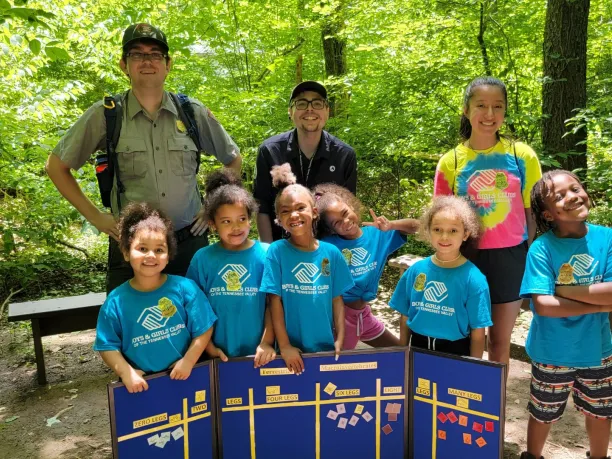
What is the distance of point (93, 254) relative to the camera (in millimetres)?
8586

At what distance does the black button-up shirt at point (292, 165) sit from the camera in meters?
3.34

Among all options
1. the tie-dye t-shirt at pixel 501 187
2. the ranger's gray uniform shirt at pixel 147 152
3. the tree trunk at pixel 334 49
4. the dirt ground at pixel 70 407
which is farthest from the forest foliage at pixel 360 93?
the ranger's gray uniform shirt at pixel 147 152

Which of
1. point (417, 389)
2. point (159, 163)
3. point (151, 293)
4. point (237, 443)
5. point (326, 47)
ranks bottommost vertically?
point (237, 443)

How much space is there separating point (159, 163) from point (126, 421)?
1445mm

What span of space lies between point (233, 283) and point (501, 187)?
1.63 meters

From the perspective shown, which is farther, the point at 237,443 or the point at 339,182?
the point at 339,182

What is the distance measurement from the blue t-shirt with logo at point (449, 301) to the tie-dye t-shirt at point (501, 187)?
297 millimetres

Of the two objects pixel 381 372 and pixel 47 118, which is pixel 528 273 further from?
pixel 47 118

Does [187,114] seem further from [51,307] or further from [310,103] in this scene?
[51,307]

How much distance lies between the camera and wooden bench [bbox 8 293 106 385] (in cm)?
439

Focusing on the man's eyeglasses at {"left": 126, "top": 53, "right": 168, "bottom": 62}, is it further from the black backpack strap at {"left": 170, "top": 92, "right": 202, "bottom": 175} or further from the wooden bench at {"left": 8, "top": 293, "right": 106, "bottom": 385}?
the wooden bench at {"left": 8, "top": 293, "right": 106, "bottom": 385}

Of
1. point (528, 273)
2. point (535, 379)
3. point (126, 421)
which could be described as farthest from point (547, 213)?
point (126, 421)

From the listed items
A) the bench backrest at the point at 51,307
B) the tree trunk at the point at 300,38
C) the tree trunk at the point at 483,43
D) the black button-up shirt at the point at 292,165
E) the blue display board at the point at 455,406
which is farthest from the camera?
the tree trunk at the point at 300,38

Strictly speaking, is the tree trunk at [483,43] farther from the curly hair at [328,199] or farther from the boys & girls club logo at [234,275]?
the boys & girls club logo at [234,275]
